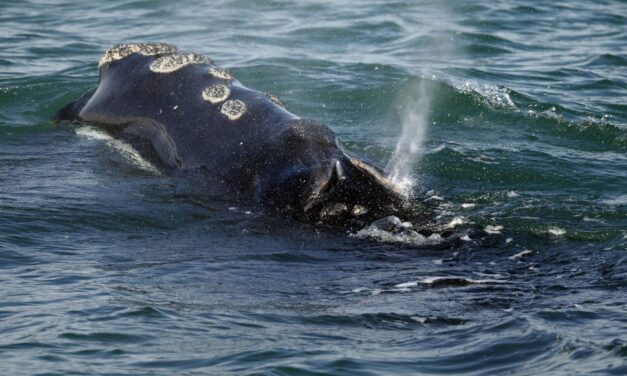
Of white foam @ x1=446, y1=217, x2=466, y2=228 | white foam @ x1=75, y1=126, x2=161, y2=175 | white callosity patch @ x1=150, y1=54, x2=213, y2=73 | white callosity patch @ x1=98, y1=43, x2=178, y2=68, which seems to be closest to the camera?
white foam @ x1=446, y1=217, x2=466, y2=228

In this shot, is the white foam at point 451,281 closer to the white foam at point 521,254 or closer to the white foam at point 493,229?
the white foam at point 521,254

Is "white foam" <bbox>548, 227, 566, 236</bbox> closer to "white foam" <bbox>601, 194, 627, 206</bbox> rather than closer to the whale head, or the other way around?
the whale head

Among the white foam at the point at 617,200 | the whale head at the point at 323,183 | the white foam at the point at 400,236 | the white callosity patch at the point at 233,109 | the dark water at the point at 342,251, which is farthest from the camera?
the white foam at the point at 617,200

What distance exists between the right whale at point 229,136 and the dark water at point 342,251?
0.69 feet

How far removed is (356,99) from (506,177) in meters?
3.70

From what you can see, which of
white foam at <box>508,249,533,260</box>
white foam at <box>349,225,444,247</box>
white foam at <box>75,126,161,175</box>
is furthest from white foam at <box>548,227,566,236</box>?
white foam at <box>75,126,161,175</box>

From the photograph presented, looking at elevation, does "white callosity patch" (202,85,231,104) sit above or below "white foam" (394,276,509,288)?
above

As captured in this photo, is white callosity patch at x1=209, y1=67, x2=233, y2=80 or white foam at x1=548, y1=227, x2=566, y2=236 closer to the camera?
white foam at x1=548, y1=227, x2=566, y2=236

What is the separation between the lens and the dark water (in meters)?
6.22

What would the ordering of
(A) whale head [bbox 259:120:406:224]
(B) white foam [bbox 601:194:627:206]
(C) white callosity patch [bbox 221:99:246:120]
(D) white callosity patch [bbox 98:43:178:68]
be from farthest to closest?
(D) white callosity patch [bbox 98:43:178:68]
(B) white foam [bbox 601:194:627:206]
(C) white callosity patch [bbox 221:99:246:120]
(A) whale head [bbox 259:120:406:224]

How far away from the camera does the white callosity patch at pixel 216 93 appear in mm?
9383

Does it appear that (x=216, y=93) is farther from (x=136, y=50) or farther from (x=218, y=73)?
(x=136, y=50)

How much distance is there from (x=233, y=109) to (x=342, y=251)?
1.95 meters

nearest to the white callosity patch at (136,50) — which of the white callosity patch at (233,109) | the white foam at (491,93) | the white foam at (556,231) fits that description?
the white callosity patch at (233,109)
